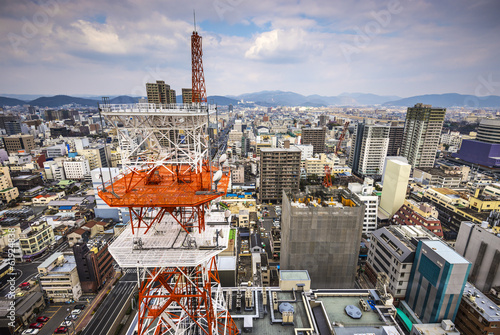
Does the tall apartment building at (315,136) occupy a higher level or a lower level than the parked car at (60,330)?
higher

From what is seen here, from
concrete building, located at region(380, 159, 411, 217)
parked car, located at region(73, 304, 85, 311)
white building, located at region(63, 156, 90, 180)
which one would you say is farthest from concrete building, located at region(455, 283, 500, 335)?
white building, located at region(63, 156, 90, 180)

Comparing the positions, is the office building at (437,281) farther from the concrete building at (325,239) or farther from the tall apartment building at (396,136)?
the tall apartment building at (396,136)

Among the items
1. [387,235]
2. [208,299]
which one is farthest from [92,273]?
[387,235]

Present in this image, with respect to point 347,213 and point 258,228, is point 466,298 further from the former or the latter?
point 258,228

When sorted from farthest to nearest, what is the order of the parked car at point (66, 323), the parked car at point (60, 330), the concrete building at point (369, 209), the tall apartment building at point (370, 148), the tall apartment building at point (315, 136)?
the tall apartment building at point (315, 136)
the tall apartment building at point (370, 148)
the concrete building at point (369, 209)
the parked car at point (66, 323)
the parked car at point (60, 330)

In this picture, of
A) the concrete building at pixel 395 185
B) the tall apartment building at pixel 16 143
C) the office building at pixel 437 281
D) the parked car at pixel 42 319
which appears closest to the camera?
the office building at pixel 437 281

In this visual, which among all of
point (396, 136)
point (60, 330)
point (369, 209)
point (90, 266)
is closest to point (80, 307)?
point (60, 330)

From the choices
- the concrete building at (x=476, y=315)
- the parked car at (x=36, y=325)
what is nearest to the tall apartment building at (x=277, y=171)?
the concrete building at (x=476, y=315)

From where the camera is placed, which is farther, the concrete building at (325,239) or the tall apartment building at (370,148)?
the tall apartment building at (370,148)

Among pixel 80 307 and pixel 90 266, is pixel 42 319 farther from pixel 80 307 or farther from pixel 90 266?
pixel 90 266
